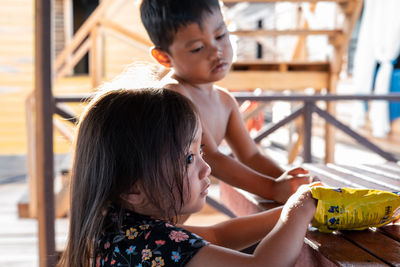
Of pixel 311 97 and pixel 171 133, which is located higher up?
pixel 171 133

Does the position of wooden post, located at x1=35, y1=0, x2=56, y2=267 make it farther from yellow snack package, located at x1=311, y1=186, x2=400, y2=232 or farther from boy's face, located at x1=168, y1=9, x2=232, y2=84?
yellow snack package, located at x1=311, y1=186, x2=400, y2=232

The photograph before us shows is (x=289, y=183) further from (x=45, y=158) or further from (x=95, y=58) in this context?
(x=95, y=58)

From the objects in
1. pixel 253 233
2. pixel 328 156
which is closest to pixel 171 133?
pixel 253 233

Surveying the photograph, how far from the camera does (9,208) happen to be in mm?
5289

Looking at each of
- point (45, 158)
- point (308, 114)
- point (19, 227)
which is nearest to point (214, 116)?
point (45, 158)

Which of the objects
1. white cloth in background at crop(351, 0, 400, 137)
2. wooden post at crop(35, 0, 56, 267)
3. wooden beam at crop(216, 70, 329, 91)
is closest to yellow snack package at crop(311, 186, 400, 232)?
wooden post at crop(35, 0, 56, 267)

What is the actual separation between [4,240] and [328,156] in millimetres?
2880

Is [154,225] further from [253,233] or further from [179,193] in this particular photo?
[253,233]

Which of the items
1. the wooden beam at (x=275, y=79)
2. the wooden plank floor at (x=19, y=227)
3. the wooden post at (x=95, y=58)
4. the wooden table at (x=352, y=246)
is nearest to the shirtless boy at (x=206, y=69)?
the wooden table at (x=352, y=246)

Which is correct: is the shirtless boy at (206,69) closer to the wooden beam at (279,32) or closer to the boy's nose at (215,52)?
the boy's nose at (215,52)

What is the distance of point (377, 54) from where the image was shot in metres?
6.31

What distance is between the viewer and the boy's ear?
166 cm

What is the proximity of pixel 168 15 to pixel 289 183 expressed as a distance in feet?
2.03

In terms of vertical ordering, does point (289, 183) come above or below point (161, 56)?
below
